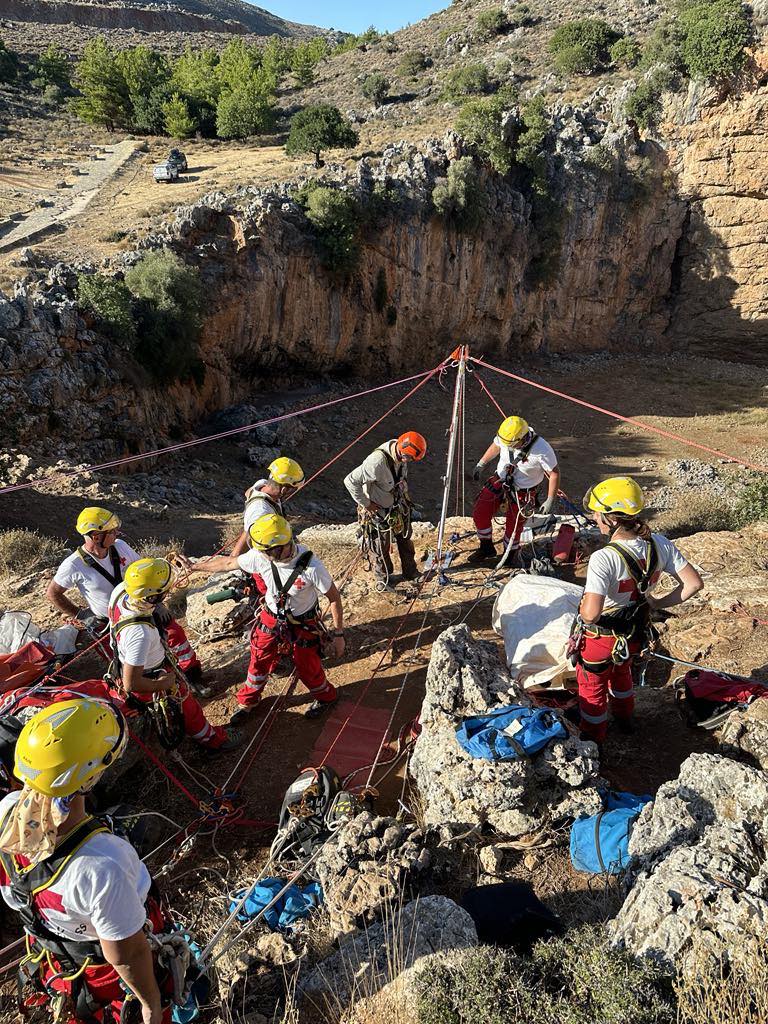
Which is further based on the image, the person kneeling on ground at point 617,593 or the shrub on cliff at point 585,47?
the shrub on cliff at point 585,47

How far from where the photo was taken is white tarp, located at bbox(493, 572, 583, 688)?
5.00 meters

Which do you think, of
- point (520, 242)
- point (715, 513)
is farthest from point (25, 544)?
point (520, 242)

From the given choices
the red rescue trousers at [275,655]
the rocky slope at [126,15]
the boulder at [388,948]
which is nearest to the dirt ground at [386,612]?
the red rescue trousers at [275,655]

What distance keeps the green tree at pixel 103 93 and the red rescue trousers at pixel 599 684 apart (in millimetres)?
37354

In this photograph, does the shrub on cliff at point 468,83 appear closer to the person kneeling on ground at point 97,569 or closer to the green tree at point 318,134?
the green tree at point 318,134

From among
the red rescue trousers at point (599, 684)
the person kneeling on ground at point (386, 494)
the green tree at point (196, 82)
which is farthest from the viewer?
the green tree at point (196, 82)

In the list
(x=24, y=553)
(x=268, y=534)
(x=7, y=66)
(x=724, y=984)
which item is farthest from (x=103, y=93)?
(x=724, y=984)

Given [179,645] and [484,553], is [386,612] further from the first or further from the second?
[179,645]

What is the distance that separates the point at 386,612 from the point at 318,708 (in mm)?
1750

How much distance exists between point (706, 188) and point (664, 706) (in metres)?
25.2

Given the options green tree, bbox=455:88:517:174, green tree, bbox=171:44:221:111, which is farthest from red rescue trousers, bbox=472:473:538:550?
green tree, bbox=171:44:221:111

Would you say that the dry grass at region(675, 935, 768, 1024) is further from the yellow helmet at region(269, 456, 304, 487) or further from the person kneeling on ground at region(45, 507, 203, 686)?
the yellow helmet at region(269, 456, 304, 487)

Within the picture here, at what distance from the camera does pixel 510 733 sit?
386cm

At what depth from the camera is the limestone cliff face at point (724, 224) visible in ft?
73.8
